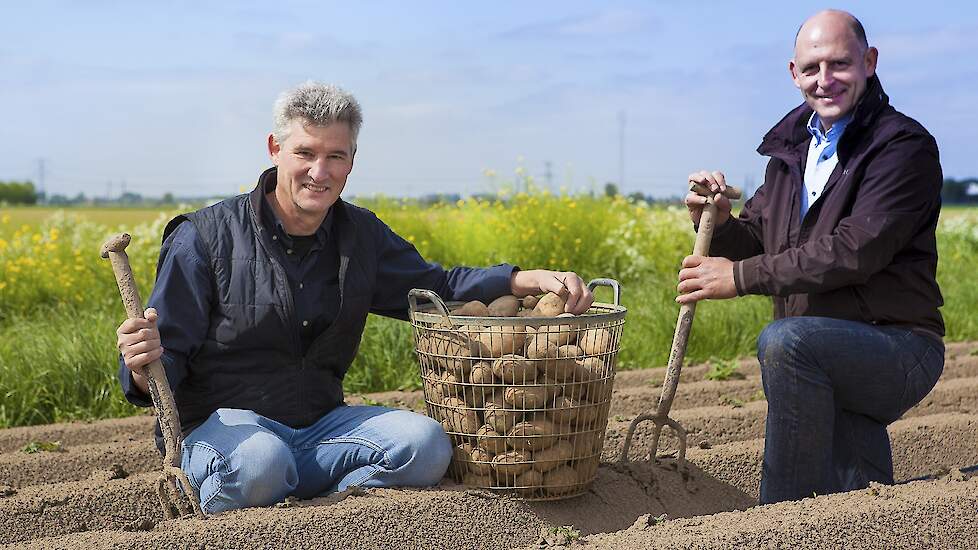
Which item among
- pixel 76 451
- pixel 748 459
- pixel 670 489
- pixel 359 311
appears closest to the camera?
pixel 359 311

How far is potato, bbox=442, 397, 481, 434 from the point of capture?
347 centimetres

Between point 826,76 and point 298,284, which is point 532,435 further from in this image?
point 826,76

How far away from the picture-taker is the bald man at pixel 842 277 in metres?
3.46

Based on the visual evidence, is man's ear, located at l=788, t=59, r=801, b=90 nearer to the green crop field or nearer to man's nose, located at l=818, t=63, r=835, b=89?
man's nose, located at l=818, t=63, r=835, b=89

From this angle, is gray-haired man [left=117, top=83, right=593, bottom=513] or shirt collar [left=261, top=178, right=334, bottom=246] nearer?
gray-haired man [left=117, top=83, right=593, bottom=513]

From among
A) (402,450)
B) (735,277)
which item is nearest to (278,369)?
(402,450)

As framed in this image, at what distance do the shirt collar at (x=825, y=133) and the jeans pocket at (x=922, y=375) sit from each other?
0.81 meters

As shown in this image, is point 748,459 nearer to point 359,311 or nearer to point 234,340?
point 359,311

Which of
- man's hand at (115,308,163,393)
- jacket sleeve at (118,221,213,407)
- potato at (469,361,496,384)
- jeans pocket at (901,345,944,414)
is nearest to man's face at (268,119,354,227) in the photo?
jacket sleeve at (118,221,213,407)

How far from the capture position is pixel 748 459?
4289 millimetres

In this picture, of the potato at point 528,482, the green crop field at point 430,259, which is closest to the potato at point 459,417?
the potato at point 528,482

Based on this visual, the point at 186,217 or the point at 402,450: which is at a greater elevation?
the point at 186,217

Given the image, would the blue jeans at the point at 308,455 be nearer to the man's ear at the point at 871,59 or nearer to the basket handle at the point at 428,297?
the basket handle at the point at 428,297

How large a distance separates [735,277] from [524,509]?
3.46ft
